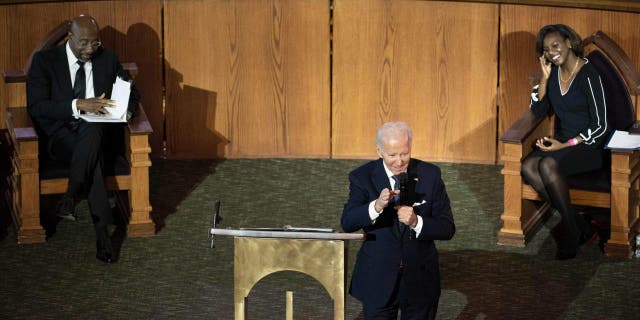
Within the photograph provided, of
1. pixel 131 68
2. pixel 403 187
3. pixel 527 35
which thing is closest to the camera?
pixel 403 187

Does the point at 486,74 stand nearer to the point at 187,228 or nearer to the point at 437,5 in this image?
the point at 437,5

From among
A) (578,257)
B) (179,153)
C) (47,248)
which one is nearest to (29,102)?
(47,248)

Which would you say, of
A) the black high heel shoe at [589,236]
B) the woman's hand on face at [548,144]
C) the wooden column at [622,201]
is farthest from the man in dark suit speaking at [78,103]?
Answer: the wooden column at [622,201]

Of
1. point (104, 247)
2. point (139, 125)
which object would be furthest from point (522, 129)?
point (104, 247)

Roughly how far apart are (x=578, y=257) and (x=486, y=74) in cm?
166

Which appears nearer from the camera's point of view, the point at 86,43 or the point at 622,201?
the point at 622,201

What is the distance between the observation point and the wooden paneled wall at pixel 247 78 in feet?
24.3

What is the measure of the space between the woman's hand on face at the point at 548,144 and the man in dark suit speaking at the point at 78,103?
7.00 feet

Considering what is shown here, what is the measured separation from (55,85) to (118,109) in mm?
386

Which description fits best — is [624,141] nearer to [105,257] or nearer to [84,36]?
[105,257]

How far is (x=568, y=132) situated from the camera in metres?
6.24

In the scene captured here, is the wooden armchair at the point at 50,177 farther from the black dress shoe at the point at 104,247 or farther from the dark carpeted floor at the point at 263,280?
the black dress shoe at the point at 104,247

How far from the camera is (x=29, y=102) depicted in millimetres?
6367

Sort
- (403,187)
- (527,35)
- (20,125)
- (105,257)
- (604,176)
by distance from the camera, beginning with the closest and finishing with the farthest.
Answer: (403,187) < (105,257) < (604,176) < (20,125) < (527,35)
